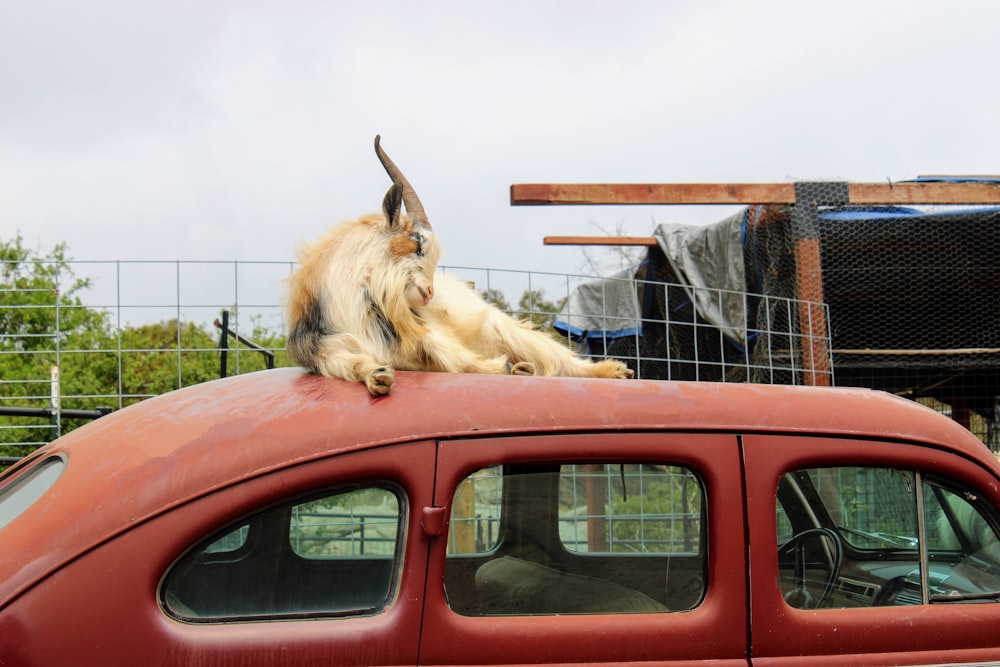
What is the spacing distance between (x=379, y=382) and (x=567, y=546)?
532mm

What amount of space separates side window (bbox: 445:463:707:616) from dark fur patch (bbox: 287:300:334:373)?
96 centimetres

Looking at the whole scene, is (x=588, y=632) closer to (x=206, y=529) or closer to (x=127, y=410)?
(x=206, y=529)

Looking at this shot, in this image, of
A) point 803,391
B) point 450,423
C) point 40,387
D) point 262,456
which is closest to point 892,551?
point 803,391

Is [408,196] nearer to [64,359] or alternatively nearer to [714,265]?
[714,265]

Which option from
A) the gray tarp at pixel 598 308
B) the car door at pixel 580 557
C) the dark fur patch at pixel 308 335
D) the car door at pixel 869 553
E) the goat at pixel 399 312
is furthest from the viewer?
the gray tarp at pixel 598 308

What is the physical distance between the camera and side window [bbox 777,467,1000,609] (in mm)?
1849

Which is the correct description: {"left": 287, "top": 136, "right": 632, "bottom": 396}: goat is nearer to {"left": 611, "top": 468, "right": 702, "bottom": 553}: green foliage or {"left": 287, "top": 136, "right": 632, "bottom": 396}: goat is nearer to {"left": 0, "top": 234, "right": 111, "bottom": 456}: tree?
{"left": 611, "top": 468, "right": 702, "bottom": 553}: green foliage

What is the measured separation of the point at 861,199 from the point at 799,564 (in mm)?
5224

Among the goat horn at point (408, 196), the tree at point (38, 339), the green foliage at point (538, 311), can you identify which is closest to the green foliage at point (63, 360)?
the tree at point (38, 339)

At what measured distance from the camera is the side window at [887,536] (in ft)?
6.07

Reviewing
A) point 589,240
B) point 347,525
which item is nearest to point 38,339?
point 589,240

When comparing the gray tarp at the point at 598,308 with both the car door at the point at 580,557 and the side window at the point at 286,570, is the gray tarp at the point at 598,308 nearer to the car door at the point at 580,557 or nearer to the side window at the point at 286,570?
the car door at the point at 580,557

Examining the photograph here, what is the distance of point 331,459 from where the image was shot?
1.61 metres

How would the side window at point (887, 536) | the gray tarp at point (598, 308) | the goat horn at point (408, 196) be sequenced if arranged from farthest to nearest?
the gray tarp at point (598, 308) < the goat horn at point (408, 196) < the side window at point (887, 536)
